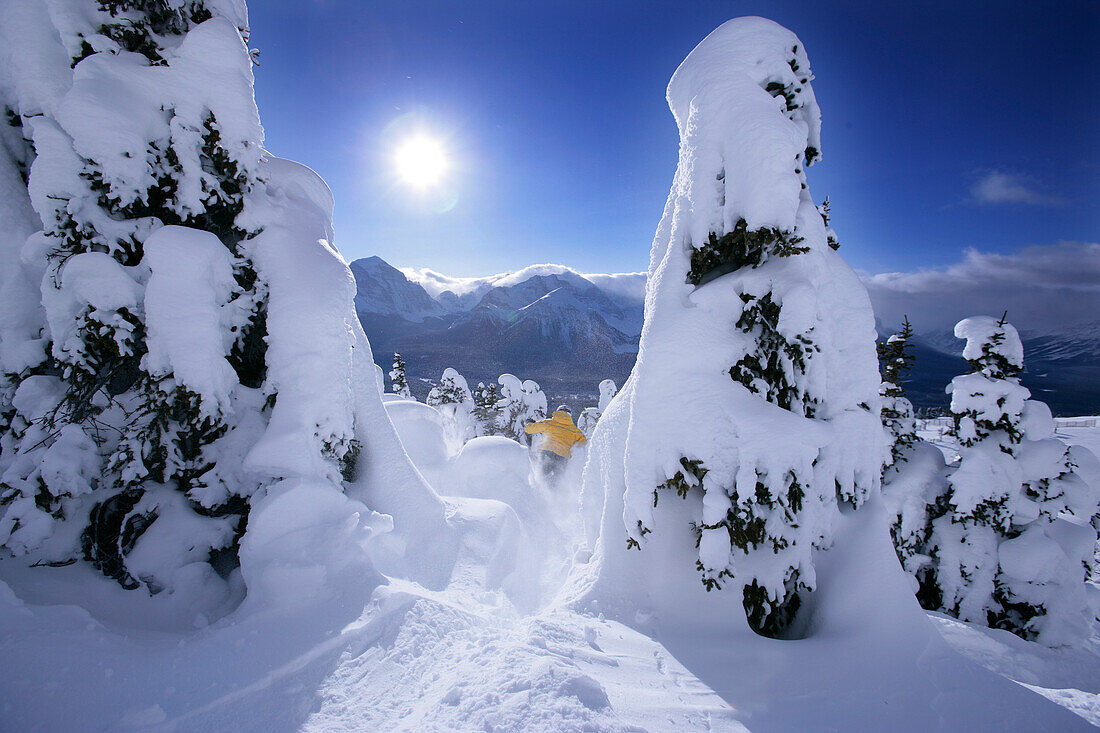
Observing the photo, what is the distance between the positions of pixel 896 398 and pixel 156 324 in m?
16.4

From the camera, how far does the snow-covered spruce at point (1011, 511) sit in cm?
811

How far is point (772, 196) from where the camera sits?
15.9 feet

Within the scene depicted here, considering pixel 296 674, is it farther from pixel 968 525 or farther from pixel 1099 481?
pixel 1099 481

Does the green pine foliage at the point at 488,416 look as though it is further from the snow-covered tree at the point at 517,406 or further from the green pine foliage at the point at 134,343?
the green pine foliage at the point at 134,343

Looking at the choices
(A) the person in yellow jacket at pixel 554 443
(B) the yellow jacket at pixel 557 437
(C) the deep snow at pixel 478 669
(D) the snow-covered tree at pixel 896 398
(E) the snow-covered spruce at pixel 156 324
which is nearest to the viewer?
(C) the deep snow at pixel 478 669

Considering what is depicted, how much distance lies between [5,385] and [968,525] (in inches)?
686

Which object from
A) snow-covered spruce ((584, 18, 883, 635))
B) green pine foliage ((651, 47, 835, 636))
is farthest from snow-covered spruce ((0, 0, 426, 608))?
green pine foliage ((651, 47, 835, 636))

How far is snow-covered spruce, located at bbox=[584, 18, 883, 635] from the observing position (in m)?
4.75

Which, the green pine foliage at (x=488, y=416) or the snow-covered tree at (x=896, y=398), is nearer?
the snow-covered tree at (x=896, y=398)

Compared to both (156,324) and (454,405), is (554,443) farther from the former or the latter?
(156,324)

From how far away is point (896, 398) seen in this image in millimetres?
11289

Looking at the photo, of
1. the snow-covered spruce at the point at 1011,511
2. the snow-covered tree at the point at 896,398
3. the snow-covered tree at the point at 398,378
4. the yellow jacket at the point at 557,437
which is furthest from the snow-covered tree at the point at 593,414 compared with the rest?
the snow-covered spruce at the point at 1011,511

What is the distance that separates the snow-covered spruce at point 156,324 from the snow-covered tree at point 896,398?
13.1 m

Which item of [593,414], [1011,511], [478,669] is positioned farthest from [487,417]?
[478,669]
